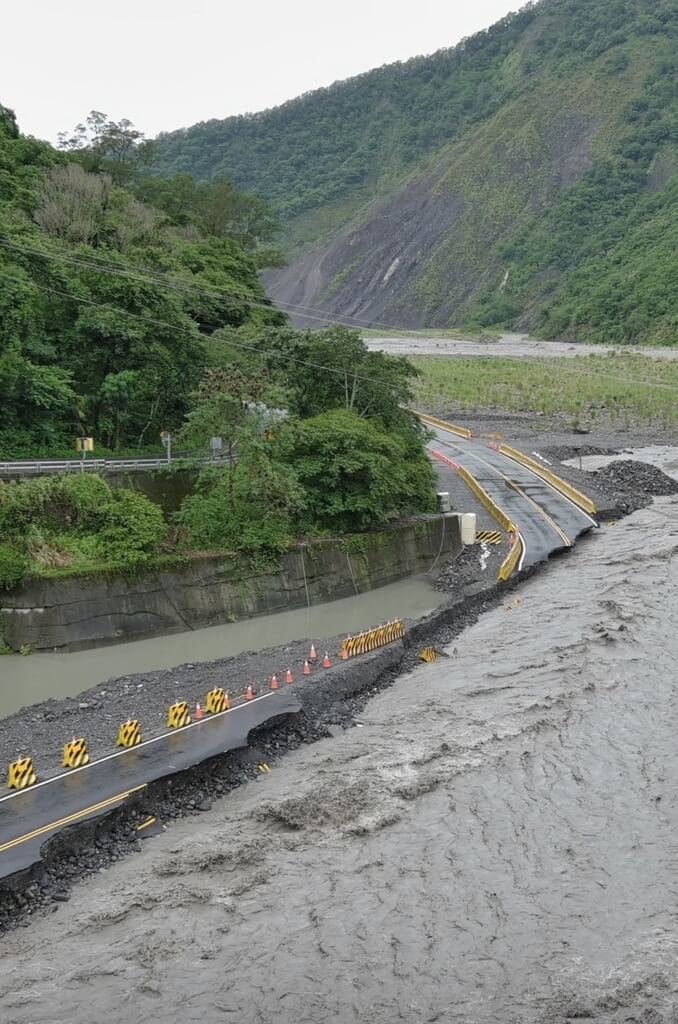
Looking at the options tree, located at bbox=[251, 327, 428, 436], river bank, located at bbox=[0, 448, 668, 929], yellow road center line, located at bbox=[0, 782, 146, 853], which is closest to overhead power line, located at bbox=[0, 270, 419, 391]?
tree, located at bbox=[251, 327, 428, 436]

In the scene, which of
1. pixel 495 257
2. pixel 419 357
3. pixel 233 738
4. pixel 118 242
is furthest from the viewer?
pixel 495 257

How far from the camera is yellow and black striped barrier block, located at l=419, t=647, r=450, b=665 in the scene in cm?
2811

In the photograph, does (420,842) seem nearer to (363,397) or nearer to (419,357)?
(363,397)

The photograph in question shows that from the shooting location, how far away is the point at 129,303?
3784 cm

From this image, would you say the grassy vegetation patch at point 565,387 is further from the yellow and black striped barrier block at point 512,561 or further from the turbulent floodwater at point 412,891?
the turbulent floodwater at point 412,891

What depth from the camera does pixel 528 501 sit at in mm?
49156

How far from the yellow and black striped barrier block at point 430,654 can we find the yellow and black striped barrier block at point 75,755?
11995mm

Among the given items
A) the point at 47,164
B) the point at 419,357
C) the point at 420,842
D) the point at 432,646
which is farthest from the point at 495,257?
the point at 420,842

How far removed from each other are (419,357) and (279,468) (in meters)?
78.8

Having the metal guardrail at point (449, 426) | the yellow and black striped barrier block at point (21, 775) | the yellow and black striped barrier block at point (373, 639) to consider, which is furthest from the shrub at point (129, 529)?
the metal guardrail at point (449, 426)

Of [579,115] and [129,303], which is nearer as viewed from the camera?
[129,303]

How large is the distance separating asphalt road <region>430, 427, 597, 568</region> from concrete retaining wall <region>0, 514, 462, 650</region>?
629 centimetres

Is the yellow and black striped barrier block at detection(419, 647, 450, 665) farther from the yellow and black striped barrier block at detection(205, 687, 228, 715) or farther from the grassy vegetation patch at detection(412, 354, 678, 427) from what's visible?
the grassy vegetation patch at detection(412, 354, 678, 427)

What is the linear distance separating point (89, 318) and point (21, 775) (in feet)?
75.2
